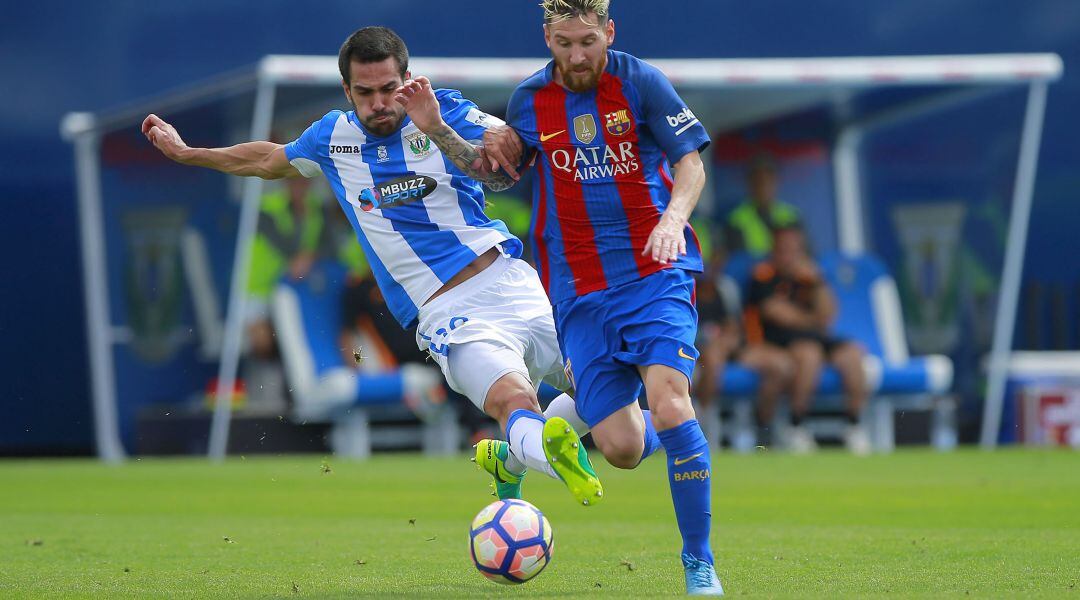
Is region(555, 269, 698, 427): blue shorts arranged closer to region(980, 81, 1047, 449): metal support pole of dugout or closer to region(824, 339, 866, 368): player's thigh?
region(824, 339, 866, 368): player's thigh

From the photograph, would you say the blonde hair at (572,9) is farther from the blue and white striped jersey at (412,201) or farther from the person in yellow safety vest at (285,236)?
the person in yellow safety vest at (285,236)

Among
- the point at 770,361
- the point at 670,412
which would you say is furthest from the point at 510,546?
the point at 770,361

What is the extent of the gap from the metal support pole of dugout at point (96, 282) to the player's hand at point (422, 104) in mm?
9845

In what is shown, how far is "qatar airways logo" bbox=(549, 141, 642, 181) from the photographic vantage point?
608 centimetres

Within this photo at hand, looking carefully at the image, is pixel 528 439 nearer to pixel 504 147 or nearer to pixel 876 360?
pixel 504 147

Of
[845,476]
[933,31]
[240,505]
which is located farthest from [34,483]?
[933,31]

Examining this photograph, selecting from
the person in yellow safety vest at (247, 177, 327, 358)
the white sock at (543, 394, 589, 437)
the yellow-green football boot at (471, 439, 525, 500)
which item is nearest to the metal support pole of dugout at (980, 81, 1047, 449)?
the person in yellow safety vest at (247, 177, 327, 358)

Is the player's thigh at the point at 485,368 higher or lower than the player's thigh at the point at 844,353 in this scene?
higher

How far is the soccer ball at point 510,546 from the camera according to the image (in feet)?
18.6

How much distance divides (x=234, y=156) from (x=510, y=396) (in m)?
1.61

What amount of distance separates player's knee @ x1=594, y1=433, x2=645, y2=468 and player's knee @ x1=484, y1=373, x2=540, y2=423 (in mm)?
475

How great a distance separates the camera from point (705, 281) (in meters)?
15.8

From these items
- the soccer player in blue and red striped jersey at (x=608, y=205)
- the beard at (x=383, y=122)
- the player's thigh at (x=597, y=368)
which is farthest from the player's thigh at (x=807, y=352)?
the player's thigh at (x=597, y=368)

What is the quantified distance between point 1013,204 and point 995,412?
6.66ft
